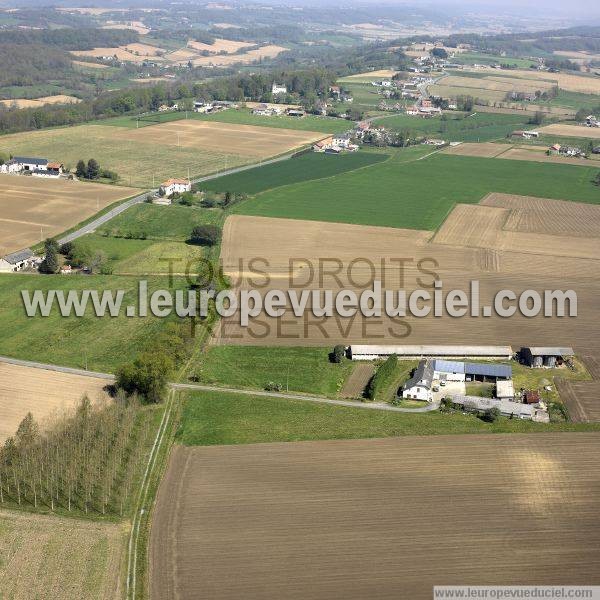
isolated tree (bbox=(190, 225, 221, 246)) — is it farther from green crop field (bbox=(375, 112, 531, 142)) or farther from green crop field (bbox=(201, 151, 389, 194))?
green crop field (bbox=(375, 112, 531, 142))

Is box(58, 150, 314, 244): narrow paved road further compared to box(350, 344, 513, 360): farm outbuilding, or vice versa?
box(58, 150, 314, 244): narrow paved road

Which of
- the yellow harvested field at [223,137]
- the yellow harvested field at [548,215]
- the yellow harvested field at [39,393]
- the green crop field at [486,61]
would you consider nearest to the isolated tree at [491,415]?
the yellow harvested field at [39,393]

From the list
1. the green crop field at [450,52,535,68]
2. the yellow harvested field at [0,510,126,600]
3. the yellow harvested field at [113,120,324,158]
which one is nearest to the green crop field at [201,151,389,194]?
the yellow harvested field at [113,120,324,158]

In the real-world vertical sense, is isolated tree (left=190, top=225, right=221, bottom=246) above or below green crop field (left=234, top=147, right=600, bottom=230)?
below

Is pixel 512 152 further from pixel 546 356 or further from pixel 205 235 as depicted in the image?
pixel 546 356

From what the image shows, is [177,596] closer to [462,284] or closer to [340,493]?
[340,493]

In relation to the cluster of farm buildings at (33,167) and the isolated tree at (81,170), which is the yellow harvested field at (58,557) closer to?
the isolated tree at (81,170)

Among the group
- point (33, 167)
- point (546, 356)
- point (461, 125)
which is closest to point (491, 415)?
point (546, 356)
